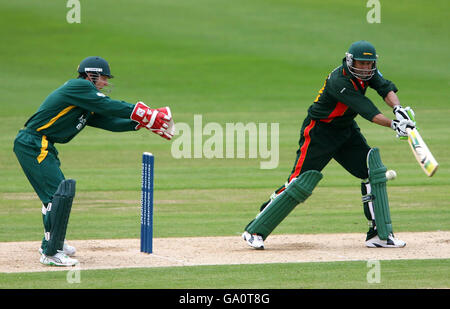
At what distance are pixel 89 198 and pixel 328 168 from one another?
19.6 ft

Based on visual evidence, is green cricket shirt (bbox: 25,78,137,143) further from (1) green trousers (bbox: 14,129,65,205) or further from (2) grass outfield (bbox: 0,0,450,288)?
(2) grass outfield (bbox: 0,0,450,288)

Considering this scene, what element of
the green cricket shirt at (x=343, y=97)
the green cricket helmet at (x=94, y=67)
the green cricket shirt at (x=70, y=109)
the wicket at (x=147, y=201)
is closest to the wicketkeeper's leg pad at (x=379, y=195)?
the green cricket shirt at (x=343, y=97)

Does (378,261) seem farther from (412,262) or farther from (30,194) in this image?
(30,194)

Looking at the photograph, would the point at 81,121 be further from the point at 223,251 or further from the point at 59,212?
the point at 223,251

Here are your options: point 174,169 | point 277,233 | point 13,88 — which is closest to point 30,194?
point 174,169

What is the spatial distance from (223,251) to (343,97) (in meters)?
2.07

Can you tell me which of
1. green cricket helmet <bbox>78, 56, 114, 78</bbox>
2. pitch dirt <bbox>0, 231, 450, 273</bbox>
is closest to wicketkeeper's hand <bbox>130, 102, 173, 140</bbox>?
green cricket helmet <bbox>78, 56, 114, 78</bbox>

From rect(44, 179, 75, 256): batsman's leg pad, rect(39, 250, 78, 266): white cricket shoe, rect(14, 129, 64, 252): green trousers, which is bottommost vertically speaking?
rect(39, 250, 78, 266): white cricket shoe

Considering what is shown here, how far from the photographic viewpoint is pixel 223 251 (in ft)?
30.6

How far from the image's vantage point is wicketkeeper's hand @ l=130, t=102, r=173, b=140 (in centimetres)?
853

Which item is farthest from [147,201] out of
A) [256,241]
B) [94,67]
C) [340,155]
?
[340,155]

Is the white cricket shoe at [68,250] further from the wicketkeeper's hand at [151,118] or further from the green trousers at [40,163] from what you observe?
the wicketkeeper's hand at [151,118]

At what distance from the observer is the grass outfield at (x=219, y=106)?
8578 mm

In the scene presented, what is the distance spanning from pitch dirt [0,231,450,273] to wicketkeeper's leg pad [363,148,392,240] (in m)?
0.24
